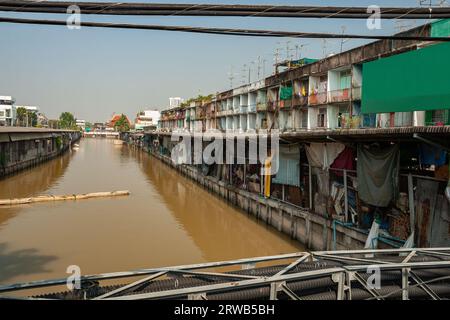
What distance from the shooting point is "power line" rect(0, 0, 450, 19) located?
3.87 m

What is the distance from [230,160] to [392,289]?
70.6 ft

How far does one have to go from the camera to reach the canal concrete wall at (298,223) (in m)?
13.0

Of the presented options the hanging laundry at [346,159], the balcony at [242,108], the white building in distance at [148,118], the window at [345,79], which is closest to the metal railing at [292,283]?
the hanging laundry at [346,159]

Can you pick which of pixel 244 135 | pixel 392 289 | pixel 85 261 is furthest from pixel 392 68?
pixel 85 261

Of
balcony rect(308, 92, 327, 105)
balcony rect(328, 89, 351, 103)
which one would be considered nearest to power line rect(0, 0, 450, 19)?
balcony rect(328, 89, 351, 103)

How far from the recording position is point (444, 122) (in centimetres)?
1532

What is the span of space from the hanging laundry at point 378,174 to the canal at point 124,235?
4.99 metres

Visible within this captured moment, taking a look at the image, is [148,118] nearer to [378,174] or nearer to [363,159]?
[363,159]

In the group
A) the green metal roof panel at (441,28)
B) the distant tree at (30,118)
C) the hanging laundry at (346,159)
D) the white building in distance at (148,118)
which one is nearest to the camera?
the hanging laundry at (346,159)

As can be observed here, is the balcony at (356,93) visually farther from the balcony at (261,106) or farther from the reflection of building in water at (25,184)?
the reflection of building in water at (25,184)

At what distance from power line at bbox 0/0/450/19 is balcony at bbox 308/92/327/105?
22489mm

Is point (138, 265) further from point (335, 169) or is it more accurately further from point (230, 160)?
point (230, 160)

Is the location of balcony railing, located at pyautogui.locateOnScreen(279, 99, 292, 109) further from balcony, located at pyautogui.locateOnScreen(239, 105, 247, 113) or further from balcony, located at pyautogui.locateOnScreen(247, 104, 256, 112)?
balcony, located at pyautogui.locateOnScreen(239, 105, 247, 113)

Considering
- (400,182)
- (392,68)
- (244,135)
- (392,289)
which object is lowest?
(392,289)
